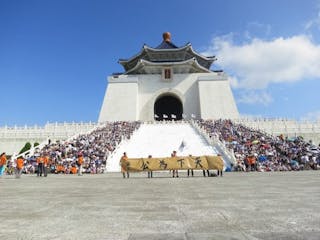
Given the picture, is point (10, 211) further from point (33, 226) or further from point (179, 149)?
point (179, 149)

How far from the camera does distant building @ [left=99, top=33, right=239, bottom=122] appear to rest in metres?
41.3

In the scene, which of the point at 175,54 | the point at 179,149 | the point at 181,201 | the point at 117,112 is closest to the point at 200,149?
the point at 179,149

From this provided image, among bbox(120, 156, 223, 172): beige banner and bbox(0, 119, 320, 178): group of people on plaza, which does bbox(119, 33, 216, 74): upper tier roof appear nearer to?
bbox(0, 119, 320, 178): group of people on plaza

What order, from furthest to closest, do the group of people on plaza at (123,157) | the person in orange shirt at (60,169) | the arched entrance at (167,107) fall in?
the arched entrance at (167,107) → the person in orange shirt at (60,169) → the group of people on plaza at (123,157)

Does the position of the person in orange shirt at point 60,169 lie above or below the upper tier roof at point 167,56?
below

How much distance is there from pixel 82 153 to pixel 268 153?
42.4 feet

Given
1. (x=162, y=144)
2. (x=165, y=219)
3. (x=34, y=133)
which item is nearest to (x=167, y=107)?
(x=34, y=133)

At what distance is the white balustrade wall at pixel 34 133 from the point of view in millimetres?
33906

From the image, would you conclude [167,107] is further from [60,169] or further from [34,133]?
[60,169]

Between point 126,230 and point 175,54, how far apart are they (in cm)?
4424

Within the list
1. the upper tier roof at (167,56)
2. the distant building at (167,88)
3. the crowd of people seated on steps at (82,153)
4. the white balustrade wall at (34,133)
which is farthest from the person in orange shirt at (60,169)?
the upper tier roof at (167,56)

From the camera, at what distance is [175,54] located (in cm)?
4588

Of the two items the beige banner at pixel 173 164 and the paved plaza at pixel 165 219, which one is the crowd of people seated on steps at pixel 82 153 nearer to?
the beige banner at pixel 173 164

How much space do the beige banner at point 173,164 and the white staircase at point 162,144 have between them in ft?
14.3
